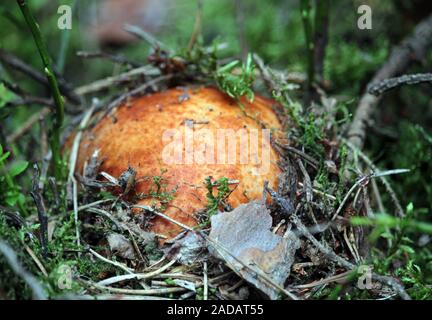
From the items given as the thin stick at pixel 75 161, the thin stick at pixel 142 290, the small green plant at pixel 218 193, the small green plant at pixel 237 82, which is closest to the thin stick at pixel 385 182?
the small green plant at pixel 237 82

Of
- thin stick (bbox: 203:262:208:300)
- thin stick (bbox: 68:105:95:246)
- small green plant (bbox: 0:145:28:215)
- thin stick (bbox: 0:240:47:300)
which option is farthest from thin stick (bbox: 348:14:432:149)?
thin stick (bbox: 0:240:47:300)

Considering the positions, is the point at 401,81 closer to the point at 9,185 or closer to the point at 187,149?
the point at 187,149

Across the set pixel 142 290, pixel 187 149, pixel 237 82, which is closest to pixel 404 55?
pixel 237 82

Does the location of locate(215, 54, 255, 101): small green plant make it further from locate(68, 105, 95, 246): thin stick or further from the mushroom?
locate(68, 105, 95, 246): thin stick

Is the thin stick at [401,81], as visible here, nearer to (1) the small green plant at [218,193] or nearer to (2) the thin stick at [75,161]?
(1) the small green plant at [218,193]
